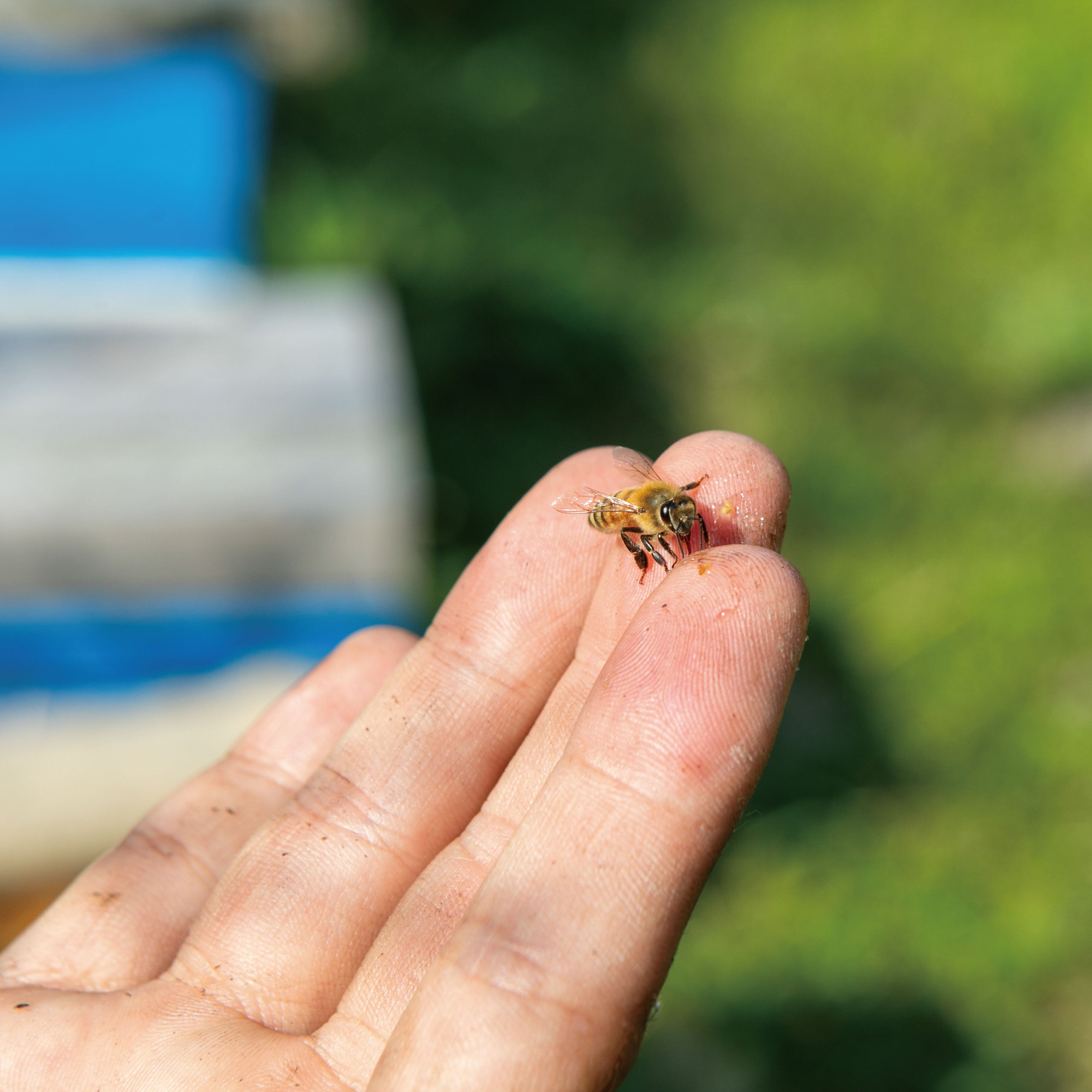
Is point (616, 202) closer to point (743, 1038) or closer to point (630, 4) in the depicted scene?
point (630, 4)

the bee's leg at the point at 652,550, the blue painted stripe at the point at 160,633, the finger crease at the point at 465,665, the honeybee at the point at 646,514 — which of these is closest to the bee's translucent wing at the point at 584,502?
the honeybee at the point at 646,514


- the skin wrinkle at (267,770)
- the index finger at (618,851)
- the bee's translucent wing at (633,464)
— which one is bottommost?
the skin wrinkle at (267,770)

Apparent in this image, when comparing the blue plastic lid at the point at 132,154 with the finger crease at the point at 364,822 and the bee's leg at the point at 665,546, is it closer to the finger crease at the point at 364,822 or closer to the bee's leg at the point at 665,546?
the bee's leg at the point at 665,546

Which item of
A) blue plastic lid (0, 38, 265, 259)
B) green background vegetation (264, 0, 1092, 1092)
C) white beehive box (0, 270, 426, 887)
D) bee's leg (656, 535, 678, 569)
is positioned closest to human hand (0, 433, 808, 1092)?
bee's leg (656, 535, 678, 569)

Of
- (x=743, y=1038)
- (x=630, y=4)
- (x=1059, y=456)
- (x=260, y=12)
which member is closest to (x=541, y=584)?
(x=743, y=1038)

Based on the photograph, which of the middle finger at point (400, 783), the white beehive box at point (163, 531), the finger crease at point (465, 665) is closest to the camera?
the middle finger at point (400, 783)

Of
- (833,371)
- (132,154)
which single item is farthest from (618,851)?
(132,154)

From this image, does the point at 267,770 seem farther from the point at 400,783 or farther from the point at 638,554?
the point at 638,554
